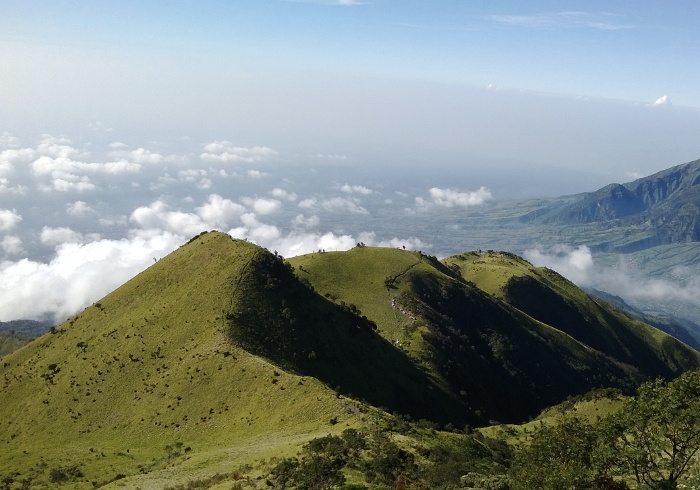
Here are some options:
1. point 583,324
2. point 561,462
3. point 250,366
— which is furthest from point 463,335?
point 561,462

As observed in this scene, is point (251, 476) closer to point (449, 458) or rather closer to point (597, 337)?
point (449, 458)

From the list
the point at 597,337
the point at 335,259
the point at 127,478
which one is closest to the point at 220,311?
the point at 127,478

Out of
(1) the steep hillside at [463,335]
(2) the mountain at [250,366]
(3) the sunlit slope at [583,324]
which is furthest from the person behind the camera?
(3) the sunlit slope at [583,324]

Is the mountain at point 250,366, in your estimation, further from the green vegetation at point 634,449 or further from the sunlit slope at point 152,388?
the green vegetation at point 634,449

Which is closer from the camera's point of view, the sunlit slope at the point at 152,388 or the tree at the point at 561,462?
the tree at the point at 561,462

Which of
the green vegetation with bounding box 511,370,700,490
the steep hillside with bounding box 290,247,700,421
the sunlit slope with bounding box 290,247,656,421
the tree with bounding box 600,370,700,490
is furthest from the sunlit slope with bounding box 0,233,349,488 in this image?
the steep hillside with bounding box 290,247,700,421

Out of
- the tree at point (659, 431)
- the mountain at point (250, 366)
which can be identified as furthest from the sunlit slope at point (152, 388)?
the tree at point (659, 431)
